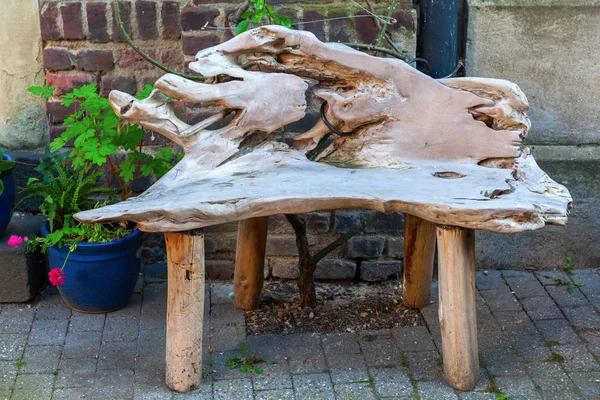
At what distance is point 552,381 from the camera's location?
10.8 ft

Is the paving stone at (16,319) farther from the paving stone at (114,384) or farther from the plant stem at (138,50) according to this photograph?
the plant stem at (138,50)

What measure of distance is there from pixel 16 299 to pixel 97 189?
2.06ft

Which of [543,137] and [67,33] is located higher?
[67,33]

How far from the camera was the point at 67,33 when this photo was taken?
384 cm

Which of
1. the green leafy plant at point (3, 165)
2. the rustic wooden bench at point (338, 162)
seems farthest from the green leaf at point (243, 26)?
the green leafy plant at point (3, 165)

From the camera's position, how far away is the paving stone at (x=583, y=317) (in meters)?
Result: 3.75

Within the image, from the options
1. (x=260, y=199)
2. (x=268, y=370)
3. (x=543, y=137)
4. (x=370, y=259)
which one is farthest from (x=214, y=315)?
(x=543, y=137)

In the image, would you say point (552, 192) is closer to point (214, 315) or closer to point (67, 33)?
point (214, 315)

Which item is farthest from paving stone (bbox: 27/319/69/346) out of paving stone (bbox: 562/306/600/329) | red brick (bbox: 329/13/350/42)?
paving stone (bbox: 562/306/600/329)

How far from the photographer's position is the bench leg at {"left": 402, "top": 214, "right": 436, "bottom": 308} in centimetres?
374

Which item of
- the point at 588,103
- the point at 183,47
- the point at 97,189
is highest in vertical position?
the point at 183,47

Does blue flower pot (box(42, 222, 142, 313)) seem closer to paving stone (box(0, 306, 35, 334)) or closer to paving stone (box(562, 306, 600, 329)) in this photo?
paving stone (box(0, 306, 35, 334))

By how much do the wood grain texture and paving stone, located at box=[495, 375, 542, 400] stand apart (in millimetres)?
722

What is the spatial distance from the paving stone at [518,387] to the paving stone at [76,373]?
1.57 metres
